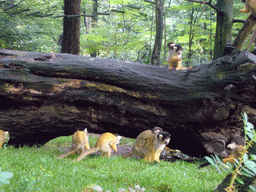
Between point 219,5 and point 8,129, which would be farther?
point 219,5

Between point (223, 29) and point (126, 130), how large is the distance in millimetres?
5207

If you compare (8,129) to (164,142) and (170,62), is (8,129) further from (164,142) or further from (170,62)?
(170,62)

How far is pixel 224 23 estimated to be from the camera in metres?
8.19

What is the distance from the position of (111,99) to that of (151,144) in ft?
4.85

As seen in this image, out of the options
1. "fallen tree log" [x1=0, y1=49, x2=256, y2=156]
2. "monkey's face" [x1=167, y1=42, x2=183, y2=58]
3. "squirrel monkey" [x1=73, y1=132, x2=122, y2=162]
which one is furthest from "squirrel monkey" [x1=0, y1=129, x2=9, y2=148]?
"monkey's face" [x1=167, y1=42, x2=183, y2=58]

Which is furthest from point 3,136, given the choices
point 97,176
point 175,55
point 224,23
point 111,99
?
point 224,23

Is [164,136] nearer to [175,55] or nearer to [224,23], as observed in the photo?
[175,55]

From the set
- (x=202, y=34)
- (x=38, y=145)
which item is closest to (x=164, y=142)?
(x=38, y=145)

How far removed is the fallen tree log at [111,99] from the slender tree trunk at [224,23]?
303 centimetres

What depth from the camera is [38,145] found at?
21.7 feet

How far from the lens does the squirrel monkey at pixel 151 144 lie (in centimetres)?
531

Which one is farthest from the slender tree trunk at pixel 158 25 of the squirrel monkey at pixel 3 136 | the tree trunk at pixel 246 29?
the squirrel monkey at pixel 3 136

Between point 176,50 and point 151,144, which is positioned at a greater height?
point 176,50

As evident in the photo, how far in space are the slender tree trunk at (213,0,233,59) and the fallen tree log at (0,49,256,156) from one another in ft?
9.95
